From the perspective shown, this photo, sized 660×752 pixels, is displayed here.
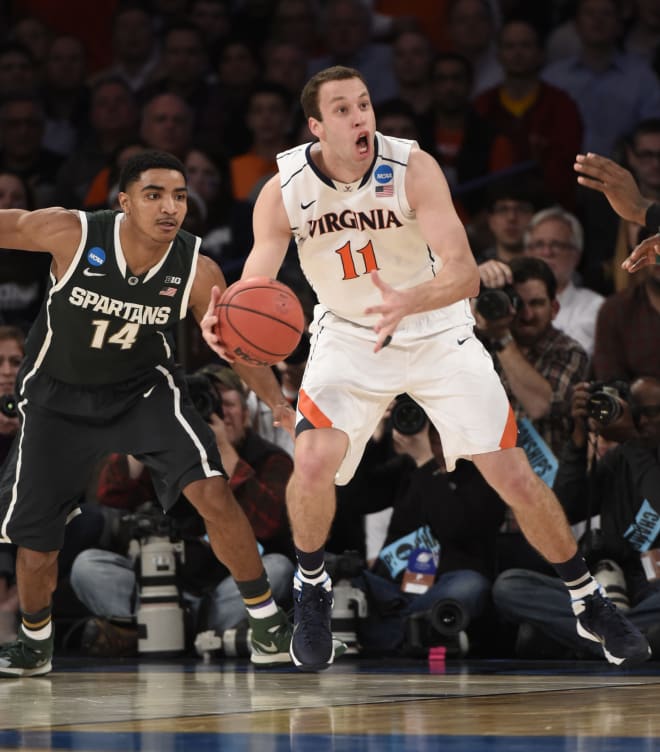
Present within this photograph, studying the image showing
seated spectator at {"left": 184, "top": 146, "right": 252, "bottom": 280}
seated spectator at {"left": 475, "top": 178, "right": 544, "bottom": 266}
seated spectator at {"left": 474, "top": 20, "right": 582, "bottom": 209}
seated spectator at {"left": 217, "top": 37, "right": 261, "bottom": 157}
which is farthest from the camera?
seated spectator at {"left": 217, "top": 37, "right": 261, "bottom": 157}

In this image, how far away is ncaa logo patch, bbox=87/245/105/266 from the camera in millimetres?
5449

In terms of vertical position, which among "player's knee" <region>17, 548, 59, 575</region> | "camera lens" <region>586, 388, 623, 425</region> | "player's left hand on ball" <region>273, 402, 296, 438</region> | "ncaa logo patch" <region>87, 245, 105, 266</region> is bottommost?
"player's knee" <region>17, 548, 59, 575</region>

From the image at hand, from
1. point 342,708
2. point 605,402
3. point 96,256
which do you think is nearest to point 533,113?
point 605,402

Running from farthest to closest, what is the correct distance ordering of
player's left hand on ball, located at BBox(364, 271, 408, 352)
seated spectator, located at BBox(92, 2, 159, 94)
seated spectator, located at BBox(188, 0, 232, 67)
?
seated spectator, located at BBox(92, 2, 159, 94)
seated spectator, located at BBox(188, 0, 232, 67)
player's left hand on ball, located at BBox(364, 271, 408, 352)

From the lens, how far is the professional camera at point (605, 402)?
5.84 m

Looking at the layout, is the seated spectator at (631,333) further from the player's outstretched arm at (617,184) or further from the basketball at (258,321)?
the basketball at (258,321)

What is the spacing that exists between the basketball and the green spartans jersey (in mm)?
913

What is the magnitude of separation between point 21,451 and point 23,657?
782 millimetres

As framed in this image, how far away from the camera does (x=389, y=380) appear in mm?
4863

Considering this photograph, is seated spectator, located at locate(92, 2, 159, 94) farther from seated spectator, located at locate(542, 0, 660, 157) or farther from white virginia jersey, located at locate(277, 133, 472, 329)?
white virginia jersey, located at locate(277, 133, 472, 329)

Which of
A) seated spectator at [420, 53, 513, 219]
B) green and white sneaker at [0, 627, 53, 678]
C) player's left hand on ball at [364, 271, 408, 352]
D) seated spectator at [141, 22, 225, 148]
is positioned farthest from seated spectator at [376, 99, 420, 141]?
player's left hand on ball at [364, 271, 408, 352]

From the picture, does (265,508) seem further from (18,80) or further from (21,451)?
(18,80)

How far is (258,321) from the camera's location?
457 cm

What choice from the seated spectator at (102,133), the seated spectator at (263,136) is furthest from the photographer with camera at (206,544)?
the seated spectator at (102,133)
